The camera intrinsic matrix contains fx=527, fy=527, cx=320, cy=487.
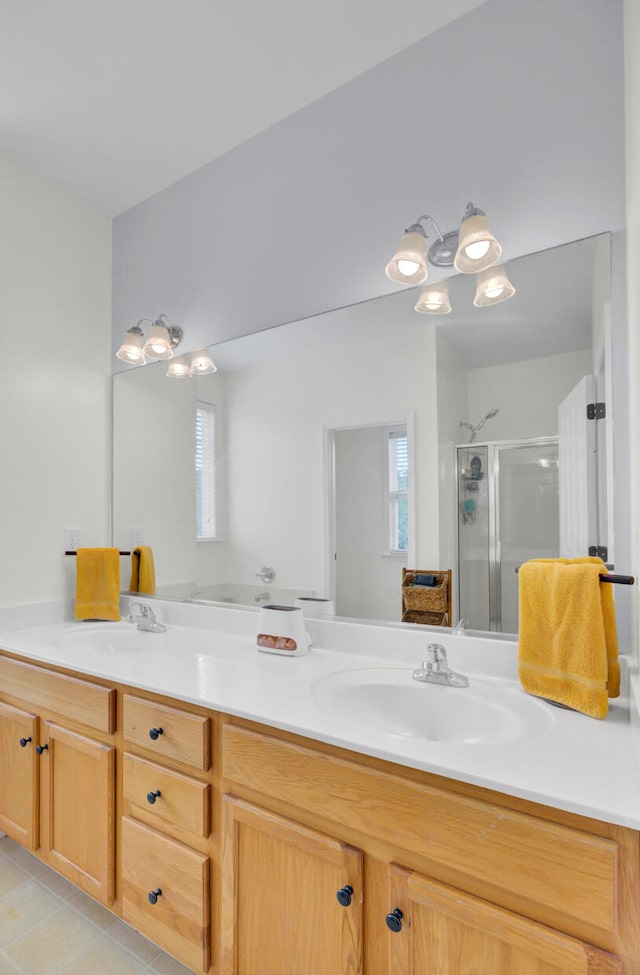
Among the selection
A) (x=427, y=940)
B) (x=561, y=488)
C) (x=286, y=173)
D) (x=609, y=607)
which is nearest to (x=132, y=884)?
(x=427, y=940)

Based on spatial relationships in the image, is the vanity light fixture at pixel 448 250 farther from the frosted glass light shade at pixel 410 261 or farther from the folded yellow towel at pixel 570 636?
the folded yellow towel at pixel 570 636

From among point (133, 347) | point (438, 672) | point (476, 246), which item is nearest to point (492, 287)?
point (476, 246)

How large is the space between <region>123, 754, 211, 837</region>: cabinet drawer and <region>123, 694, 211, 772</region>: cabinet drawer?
1.7 inches

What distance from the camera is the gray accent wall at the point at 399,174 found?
130 centimetres

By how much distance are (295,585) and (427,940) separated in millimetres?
1008

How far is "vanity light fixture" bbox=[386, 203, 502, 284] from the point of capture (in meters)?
Answer: 1.36

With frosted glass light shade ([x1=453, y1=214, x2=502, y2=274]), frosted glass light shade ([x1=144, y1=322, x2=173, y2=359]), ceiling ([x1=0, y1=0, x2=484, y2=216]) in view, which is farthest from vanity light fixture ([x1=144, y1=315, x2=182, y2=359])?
frosted glass light shade ([x1=453, y1=214, x2=502, y2=274])

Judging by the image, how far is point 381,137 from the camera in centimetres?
164

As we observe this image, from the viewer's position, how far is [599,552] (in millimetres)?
1256

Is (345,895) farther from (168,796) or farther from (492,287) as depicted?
(492,287)


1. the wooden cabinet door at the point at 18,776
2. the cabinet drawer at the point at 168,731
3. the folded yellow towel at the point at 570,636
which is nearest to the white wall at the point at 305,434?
the folded yellow towel at the point at 570,636

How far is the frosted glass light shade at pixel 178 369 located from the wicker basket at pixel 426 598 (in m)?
1.23

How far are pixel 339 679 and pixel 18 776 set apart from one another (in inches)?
48.0

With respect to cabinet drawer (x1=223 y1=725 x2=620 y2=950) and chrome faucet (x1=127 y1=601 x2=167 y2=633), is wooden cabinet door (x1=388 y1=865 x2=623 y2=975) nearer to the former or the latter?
cabinet drawer (x1=223 y1=725 x2=620 y2=950)
